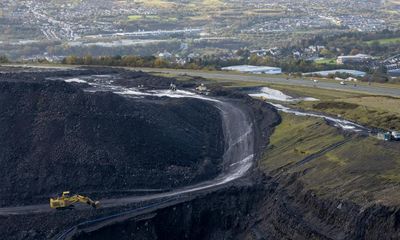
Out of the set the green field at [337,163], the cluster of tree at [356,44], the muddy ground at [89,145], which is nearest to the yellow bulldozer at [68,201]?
the muddy ground at [89,145]

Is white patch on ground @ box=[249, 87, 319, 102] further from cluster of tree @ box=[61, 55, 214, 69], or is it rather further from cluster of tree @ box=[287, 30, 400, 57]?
cluster of tree @ box=[287, 30, 400, 57]

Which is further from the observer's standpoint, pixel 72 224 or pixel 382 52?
pixel 382 52

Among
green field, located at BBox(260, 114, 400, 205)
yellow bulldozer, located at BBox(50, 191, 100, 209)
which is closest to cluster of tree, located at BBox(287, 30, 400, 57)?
green field, located at BBox(260, 114, 400, 205)

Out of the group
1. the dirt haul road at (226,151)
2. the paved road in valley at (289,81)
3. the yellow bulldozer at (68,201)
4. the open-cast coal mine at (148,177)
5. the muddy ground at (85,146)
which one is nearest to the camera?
the open-cast coal mine at (148,177)

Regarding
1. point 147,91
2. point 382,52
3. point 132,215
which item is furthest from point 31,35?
point 132,215

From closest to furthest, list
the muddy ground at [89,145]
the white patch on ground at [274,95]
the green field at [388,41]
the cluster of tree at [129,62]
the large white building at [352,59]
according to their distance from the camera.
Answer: the muddy ground at [89,145] → the white patch on ground at [274,95] → the cluster of tree at [129,62] → the large white building at [352,59] → the green field at [388,41]

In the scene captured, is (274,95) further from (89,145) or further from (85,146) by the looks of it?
(85,146)

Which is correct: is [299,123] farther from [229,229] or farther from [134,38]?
[134,38]

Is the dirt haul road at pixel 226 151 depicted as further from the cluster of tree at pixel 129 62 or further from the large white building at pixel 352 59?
the large white building at pixel 352 59
